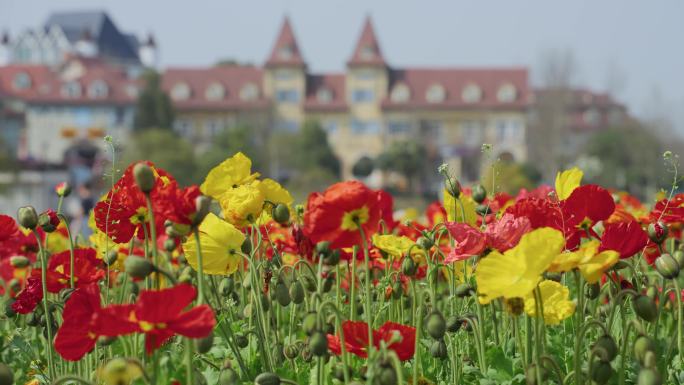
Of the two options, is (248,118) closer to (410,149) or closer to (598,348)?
(410,149)

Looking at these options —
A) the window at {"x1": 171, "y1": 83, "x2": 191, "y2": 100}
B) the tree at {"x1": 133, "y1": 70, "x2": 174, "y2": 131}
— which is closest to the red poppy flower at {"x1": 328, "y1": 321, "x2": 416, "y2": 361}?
the tree at {"x1": 133, "y1": 70, "x2": 174, "y2": 131}

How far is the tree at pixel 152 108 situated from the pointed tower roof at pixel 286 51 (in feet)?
20.5

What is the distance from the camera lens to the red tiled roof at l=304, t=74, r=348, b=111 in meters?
48.1

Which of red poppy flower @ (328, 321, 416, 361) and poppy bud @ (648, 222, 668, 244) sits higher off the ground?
poppy bud @ (648, 222, 668, 244)

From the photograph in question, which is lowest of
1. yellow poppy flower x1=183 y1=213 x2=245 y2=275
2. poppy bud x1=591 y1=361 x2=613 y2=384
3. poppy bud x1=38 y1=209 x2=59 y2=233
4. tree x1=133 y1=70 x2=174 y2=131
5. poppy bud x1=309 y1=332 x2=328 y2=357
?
tree x1=133 y1=70 x2=174 y2=131

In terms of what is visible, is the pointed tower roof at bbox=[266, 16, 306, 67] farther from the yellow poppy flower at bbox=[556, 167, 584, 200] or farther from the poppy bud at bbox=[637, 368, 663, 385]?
the poppy bud at bbox=[637, 368, 663, 385]

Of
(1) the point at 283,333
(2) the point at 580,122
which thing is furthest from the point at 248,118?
(1) the point at 283,333

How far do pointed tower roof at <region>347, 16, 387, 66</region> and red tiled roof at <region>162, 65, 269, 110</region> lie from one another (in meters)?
4.64

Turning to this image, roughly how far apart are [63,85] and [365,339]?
166 feet

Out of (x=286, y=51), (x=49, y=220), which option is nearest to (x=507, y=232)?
(x=49, y=220)

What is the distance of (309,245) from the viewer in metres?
2.02

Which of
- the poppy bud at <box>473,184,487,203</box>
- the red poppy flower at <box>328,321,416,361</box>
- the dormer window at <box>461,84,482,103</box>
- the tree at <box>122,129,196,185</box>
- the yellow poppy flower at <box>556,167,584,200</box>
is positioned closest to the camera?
the red poppy flower at <box>328,321,416,361</box>

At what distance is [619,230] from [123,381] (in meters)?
0.77

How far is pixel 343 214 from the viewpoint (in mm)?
1488
